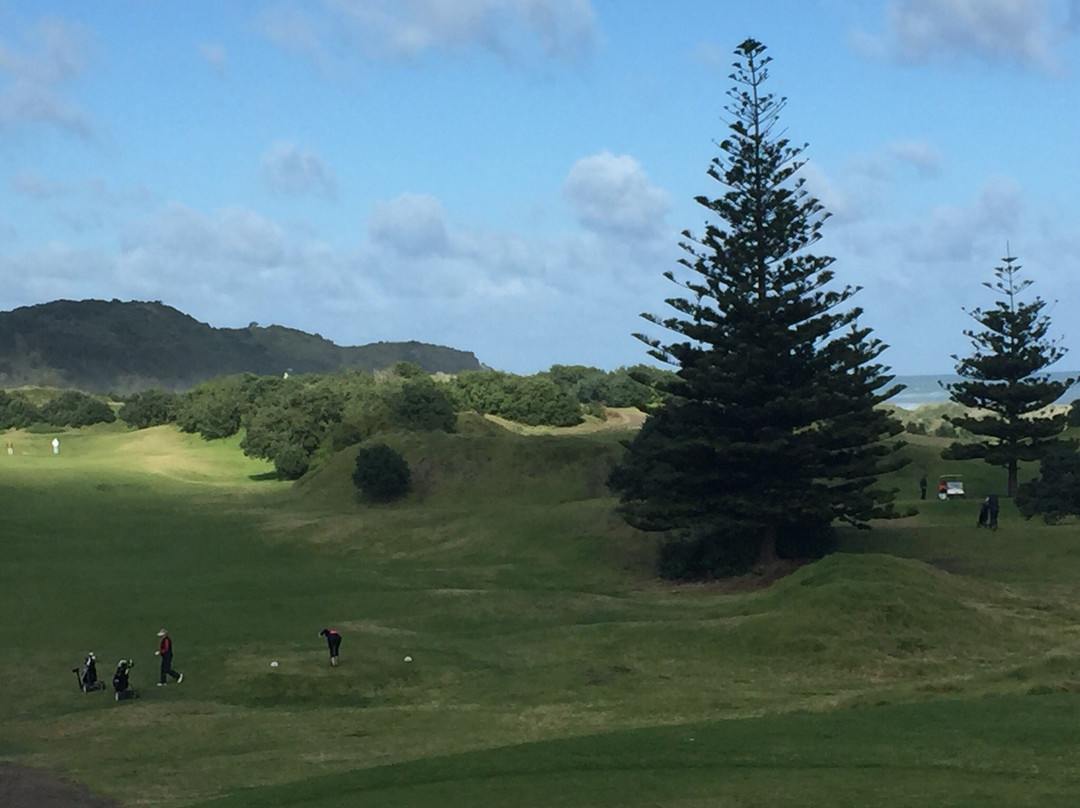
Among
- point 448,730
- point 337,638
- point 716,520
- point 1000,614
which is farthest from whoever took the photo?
point 716,520

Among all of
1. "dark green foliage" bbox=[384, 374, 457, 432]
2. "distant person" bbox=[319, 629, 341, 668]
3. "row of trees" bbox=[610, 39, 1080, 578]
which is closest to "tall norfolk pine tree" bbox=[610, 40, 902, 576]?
"row of trees" bbox=[610, 39, 1080, 578]

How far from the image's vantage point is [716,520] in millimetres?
40625

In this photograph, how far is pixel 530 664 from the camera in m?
27.3

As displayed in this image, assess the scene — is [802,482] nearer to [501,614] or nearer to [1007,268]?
[501,614]

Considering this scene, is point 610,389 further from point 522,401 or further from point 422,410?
point 422,410

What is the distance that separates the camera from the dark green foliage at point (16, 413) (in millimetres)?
125175

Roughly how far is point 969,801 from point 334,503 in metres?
52.1

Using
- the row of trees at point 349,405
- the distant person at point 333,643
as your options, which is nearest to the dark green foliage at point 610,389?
the row of trees at point 349,405

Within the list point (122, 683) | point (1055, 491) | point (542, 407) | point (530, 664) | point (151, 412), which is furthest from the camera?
point (151, 412)

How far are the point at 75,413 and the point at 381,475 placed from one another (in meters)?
78.2

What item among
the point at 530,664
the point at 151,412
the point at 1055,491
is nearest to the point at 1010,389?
the point at 1055,491

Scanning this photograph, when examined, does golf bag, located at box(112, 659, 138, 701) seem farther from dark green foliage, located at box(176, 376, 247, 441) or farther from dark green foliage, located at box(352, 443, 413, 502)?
dark green foliage, located at box(176, 376, 247, 441)

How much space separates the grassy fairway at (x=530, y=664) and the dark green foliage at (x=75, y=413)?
240 feet

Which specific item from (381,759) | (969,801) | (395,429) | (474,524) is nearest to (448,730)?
(381,759)
